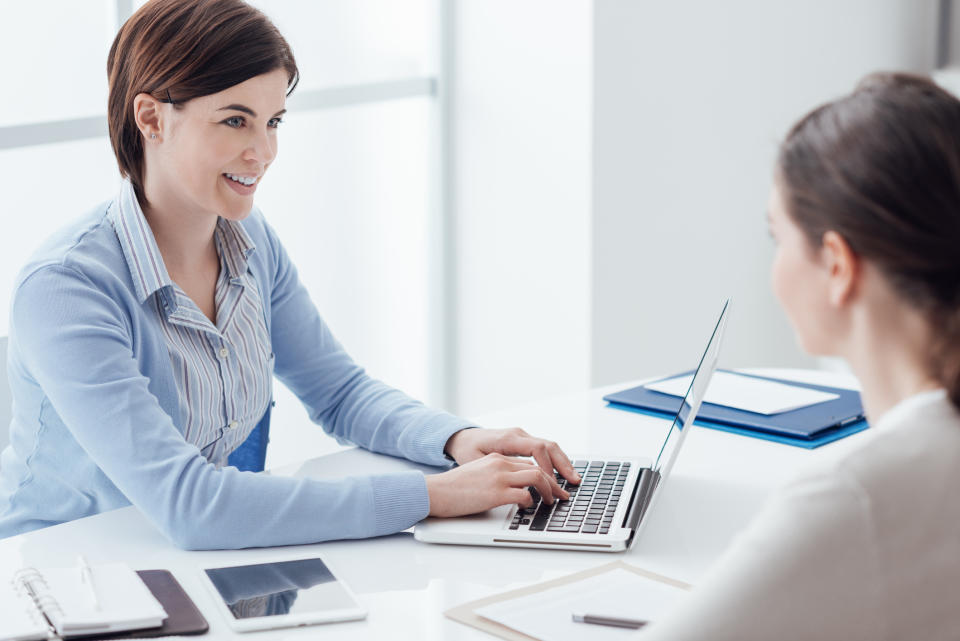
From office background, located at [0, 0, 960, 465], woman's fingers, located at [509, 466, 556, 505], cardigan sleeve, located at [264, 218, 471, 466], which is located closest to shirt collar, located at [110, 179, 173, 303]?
cardigan sleeve, located at [264, 218, 471, 466]

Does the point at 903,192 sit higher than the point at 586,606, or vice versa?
the point at 903,192

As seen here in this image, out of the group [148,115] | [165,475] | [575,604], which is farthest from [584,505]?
[148,115]

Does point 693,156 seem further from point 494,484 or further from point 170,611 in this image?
point 170,611

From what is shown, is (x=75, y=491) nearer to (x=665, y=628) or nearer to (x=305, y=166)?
(x=665, y=628)

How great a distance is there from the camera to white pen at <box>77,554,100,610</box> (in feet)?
3.80

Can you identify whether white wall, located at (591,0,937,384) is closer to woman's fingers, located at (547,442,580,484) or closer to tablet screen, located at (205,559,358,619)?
woman's fingers, located at (547,442,580,484)

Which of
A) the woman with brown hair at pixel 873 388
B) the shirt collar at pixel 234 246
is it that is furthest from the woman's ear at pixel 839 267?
the shirt collar at pixel 234 246

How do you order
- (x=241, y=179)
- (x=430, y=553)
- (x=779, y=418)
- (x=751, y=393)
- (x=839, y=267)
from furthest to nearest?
(x=751, y=393) → (x=779, y=418) → (x=241, y=179) → (x=430, y=553) → (x=839, y=267)

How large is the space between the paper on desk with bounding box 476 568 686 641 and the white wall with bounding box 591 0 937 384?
6.28ft

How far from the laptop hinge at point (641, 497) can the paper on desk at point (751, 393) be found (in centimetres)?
37

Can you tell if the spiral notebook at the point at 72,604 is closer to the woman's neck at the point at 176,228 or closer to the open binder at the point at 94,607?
the open binder at the point at 94,607

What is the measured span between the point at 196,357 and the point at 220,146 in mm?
308

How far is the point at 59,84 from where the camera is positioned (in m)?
2.37

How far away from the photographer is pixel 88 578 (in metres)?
1.21
